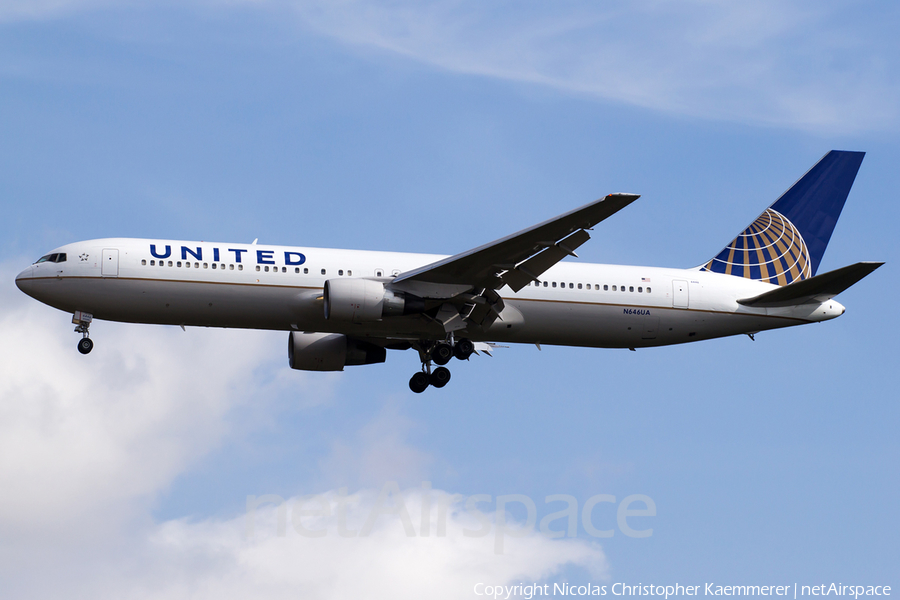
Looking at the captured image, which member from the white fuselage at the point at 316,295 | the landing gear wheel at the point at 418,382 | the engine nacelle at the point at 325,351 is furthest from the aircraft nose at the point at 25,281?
the landing gear wheel at the point at 418,382

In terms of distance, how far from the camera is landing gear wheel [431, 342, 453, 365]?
3366cm

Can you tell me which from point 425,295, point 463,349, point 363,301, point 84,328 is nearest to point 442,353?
point 463,349

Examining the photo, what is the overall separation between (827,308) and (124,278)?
23.0 metres

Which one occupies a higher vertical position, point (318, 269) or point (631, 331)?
point (318, 269)

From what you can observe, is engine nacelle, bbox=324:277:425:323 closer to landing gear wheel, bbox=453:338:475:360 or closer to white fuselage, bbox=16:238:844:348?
white fuselage, bbox=16:238:844:348

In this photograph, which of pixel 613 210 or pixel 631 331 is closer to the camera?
pixel 613 210

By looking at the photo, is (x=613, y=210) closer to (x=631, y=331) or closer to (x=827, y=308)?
(x=631, y=331)

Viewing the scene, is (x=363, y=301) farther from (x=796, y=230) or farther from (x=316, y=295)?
(x=796, y=230)

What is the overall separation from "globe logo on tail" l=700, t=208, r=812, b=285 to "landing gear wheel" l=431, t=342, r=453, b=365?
33.3 ft

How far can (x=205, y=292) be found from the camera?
30469mm

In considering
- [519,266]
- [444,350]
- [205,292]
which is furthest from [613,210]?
[205,292]

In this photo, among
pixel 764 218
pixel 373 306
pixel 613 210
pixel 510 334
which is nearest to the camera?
pixel 613 210

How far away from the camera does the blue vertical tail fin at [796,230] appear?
3734cm

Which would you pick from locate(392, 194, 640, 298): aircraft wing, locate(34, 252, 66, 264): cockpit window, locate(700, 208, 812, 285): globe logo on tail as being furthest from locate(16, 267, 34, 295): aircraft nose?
locate(700, 208, 812, 285): globe logo on tail
